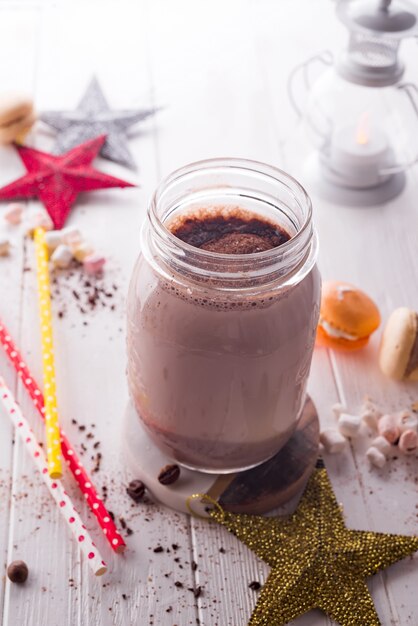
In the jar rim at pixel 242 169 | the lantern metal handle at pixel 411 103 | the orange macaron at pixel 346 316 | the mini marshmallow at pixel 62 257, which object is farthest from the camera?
the lantern metal handle at pixel 411 103

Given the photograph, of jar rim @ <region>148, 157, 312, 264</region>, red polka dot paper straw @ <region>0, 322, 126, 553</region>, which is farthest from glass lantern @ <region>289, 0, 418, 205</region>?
red polka dot paper straw @ <region>0, 322, 126, 553</region>

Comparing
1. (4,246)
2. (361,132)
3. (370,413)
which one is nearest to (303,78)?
(361,132)

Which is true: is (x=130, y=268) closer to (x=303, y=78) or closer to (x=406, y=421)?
(x=406, y=421)

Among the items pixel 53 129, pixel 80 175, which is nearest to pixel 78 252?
pixel 80 175

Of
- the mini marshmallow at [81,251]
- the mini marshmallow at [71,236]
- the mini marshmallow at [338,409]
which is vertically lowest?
the mini marshmallow at [338,409]

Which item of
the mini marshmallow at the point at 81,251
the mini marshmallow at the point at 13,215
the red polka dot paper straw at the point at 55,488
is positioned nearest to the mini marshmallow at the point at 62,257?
the mini marshmallow at the point at 81,251

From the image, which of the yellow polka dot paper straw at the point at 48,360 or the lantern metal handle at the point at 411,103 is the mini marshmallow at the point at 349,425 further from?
the lantern metal handle at the point at 411,103
